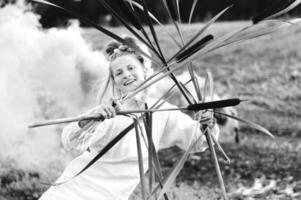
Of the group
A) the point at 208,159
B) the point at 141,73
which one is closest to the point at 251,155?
the point at 208,159

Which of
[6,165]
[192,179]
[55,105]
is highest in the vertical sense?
[55,105]

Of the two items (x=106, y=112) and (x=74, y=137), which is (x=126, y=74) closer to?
(x=74, y=137)

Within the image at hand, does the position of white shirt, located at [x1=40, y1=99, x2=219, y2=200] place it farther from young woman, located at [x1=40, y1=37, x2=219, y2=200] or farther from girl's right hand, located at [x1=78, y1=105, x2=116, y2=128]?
girl's right hand, located at [x1=78, y1=105, x2=116, y2=128]

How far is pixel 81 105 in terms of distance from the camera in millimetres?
5195

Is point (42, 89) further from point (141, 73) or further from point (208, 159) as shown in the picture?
point (141, 73)

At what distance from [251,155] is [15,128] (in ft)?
6.62

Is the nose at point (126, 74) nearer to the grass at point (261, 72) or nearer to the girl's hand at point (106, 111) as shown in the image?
the girl's hand at point (106, 111)

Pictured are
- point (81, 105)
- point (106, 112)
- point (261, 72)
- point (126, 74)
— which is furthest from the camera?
point (261, 72)

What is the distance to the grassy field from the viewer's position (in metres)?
4.29

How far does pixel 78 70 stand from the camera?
526 centimetres

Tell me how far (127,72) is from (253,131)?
3085 mm

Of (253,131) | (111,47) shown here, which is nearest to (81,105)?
(253,131)

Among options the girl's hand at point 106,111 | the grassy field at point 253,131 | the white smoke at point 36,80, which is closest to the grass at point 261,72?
the grassy field at point 253,131

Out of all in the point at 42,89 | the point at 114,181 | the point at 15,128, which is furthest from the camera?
the point at 42,89
